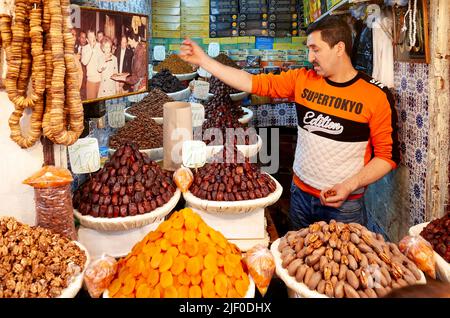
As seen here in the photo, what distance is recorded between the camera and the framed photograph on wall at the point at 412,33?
2256mm

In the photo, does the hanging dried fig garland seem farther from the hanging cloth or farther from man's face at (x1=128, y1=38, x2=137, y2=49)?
the hanging cloth

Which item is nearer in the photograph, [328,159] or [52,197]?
[52,197]

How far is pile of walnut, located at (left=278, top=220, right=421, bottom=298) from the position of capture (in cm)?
150

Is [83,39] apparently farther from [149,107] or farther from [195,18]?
[195,18]

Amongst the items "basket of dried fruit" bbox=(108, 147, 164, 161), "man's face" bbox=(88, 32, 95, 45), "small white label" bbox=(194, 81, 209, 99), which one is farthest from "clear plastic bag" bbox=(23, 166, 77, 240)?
"small white label" bbox=(194, 81, 209, 99)

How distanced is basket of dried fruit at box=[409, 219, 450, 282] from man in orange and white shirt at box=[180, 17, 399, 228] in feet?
1.98

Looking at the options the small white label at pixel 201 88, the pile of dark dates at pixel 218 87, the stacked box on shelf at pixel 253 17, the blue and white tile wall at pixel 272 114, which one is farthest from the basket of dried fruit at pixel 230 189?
the stacked box on shelf at pixel 253 17

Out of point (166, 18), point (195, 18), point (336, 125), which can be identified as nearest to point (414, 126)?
point (336, 125)

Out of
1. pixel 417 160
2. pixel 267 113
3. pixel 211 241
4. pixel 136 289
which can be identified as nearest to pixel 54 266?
pixel 136 289

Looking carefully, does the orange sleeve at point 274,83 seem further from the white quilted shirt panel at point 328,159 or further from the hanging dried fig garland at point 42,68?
the hanging dried fig garland at point 42,68

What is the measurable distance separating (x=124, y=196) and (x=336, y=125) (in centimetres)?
124

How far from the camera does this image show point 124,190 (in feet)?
6.69

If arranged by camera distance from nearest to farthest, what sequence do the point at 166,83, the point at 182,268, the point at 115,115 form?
1. the point at 182,268
2. the point at 115,115
3. the point at 166,83
